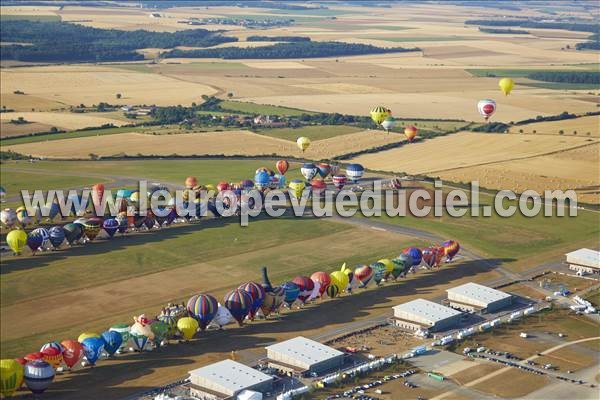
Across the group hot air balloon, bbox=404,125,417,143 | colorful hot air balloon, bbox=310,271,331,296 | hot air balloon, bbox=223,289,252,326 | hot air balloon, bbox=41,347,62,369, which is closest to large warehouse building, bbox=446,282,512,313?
colorful hot air balloon, bbox=310,271,331,296

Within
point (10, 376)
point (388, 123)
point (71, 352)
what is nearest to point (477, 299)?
point (71, 352)

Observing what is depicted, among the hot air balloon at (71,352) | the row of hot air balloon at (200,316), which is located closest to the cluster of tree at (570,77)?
the row of hot air balloon at (200,316)

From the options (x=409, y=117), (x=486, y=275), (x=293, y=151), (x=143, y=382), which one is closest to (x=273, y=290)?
(x=143, y=382)

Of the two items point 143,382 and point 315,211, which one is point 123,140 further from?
point 143,382

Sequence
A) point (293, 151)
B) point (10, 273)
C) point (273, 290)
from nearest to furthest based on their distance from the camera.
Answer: point (273, 290)
point (10, 273)
point (293, 151)

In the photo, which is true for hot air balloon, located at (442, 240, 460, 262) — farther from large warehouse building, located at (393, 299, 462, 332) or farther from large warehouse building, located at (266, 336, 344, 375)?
large warehouse building, located at (266, 336, 344, 375)

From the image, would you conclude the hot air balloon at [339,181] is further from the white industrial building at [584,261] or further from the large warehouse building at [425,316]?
the large warehouse building at [425,316]

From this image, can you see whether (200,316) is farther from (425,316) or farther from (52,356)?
(425,316)
